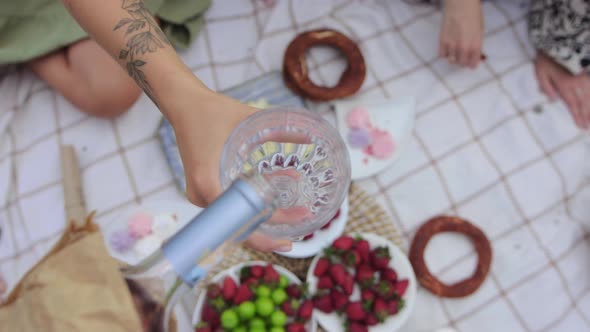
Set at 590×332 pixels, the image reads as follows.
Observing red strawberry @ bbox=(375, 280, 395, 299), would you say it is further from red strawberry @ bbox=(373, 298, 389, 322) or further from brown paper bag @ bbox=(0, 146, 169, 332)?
brown paper bag @ bbox=(0, 146, 169, 332)

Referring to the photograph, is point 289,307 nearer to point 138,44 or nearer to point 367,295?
point 367,295

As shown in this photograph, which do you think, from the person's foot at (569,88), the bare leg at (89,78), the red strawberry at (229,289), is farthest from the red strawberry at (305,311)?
the person's foot at (569,88)

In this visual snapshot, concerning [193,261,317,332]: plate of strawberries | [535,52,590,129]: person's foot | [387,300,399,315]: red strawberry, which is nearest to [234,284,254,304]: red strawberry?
[193,261,317,332]: plate of strawberries

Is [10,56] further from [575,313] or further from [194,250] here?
[575,313]

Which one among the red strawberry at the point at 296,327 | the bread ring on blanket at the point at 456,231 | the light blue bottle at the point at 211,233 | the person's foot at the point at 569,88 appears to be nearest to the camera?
the light blue bottle at the point at 211,233

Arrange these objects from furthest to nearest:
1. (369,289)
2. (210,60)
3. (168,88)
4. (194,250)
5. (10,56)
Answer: (210,60) → (10,56) → (369,289) → (168,88) → (194,250)

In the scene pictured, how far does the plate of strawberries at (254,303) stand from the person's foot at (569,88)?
2.10 ft

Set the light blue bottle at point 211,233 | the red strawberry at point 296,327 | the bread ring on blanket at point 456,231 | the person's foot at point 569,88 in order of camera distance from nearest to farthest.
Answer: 1. the light blue bottle at point 211,233
2. the red strawberry at point 296,327
3. the bread ring on blanket at point 456,231
4. the person's foot at point 569,88

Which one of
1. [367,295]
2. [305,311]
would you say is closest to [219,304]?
[305,311]

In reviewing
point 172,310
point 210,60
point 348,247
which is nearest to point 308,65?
point 210,60

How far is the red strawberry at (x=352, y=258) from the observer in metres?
0.69

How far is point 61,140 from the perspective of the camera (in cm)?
86

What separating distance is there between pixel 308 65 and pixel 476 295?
54 centimetres

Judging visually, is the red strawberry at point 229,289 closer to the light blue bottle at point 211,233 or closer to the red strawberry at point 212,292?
the red strawberry at point 212,292
